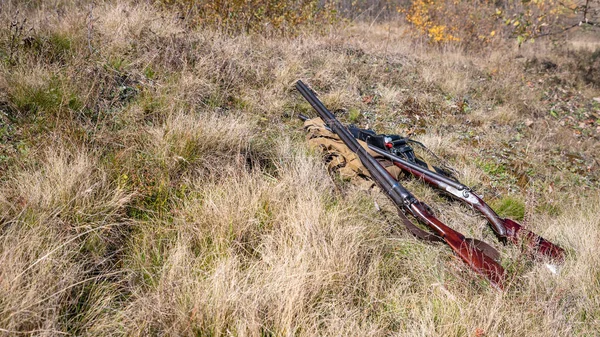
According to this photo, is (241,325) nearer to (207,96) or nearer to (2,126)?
(2,126)

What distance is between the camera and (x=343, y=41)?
22.8ft

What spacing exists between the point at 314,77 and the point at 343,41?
2.28 m

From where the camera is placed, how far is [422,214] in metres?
2.37

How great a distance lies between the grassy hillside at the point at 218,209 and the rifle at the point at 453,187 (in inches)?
4.3

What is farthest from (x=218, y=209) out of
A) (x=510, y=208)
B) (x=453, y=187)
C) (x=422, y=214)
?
(x=510, y=208)

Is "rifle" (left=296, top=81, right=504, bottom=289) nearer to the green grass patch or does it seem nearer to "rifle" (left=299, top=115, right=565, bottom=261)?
"rifle" (left=299, top=115, right=565, bottom=261)

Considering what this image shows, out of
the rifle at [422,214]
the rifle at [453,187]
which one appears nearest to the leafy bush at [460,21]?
the rifle at [453,187]

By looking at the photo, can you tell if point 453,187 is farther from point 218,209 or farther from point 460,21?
point 460,21

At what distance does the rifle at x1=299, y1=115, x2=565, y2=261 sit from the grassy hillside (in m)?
0.11

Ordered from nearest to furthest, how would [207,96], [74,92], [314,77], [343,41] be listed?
[74,92]
[207,96]
[314,77]
[343,41]

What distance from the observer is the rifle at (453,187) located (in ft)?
7.22

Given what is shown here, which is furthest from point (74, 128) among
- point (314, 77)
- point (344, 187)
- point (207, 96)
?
point (314, 77)

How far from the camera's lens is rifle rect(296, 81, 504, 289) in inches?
76.4

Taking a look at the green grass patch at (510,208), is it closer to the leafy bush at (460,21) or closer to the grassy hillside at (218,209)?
the grassy hillside at (218,209)
